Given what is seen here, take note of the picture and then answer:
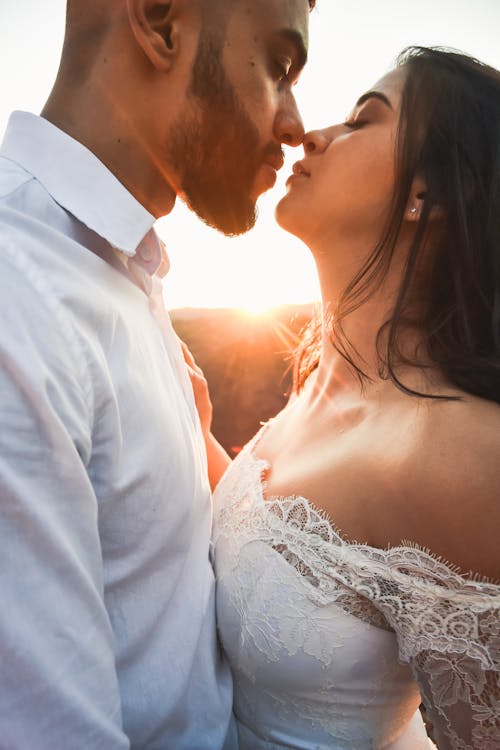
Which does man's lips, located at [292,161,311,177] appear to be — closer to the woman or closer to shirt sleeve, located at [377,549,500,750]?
the woman

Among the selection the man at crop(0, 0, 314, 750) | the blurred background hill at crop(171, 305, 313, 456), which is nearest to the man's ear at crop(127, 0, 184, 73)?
the man at crop(0, 0, 314, 750)

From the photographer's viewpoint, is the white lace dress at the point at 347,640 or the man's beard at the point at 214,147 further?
the man's beard at the point at 214,147

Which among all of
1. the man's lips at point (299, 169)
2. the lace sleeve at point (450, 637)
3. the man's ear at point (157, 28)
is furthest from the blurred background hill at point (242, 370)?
the lace sleeve at point (450, 637)

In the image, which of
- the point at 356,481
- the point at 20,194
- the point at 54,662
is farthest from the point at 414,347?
the point at 54,662

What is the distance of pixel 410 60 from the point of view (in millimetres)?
2129

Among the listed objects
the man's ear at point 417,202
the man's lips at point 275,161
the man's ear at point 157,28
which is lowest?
the man's ear at point 417,202

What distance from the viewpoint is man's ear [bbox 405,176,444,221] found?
1938 millimetres

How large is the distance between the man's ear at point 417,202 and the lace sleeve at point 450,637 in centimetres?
133

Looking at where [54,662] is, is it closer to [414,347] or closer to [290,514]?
[290,514]

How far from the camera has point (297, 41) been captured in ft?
5.98

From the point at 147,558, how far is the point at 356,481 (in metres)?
0.66

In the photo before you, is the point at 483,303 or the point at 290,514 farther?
the point at 483,303

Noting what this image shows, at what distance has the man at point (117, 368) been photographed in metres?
0.81

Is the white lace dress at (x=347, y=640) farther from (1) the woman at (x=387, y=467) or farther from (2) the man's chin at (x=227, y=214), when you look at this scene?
(2) the man's chin at (x=227, y=214)
